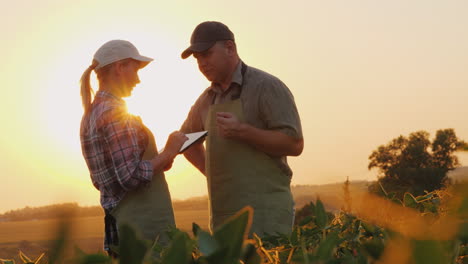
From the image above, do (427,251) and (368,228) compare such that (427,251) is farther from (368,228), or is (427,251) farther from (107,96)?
(107,96)

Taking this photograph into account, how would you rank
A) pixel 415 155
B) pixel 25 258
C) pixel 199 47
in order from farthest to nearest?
1. pixel 415 155
2. pixel 199 47
3. pixel 25 258

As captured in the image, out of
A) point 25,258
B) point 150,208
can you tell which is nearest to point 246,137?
point 150,208

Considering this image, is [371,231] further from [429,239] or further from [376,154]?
[376,154]

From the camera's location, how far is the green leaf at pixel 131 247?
15.1 inches

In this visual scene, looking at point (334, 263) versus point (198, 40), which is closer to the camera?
point (334, 263)

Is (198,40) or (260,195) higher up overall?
(198,40)

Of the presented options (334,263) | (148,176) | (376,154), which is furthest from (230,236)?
(376,154)

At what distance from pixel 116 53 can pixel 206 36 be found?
1.82 ft

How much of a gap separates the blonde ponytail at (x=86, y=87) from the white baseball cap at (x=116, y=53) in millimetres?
68

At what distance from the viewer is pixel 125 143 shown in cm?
312

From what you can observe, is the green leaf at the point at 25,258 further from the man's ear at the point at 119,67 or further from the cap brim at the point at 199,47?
the cap brim at the point at 199,47

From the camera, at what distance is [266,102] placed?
3367 millimetres

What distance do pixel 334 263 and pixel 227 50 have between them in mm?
2931

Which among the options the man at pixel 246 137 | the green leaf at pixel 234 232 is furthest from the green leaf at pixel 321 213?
the man at pixel 246 137
